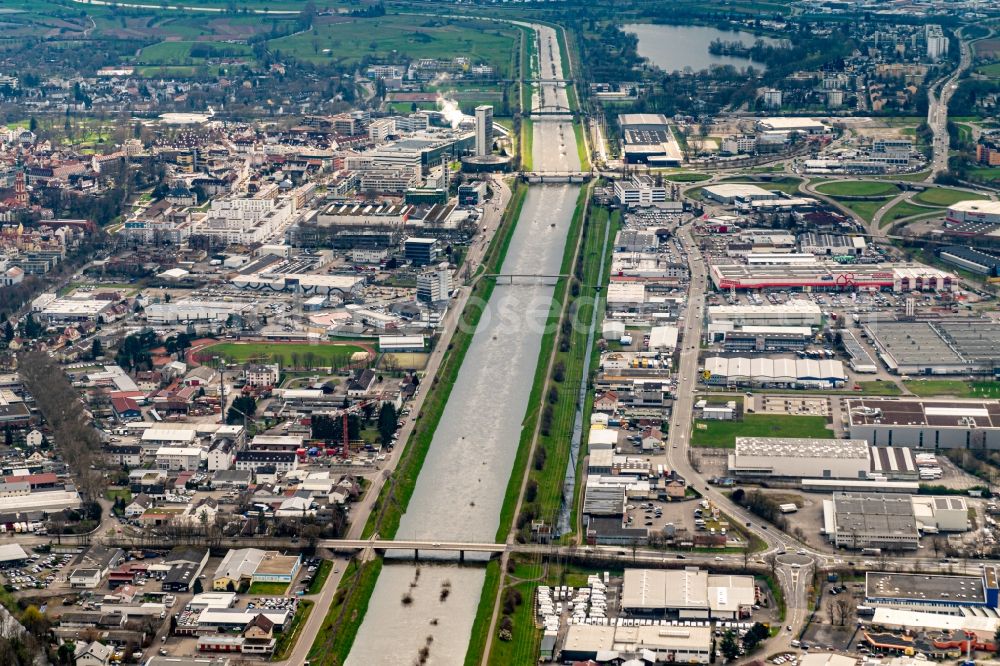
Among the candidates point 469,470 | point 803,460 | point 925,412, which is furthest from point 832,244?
point 469,470

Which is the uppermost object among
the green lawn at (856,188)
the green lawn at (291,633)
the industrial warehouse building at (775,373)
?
the green lawn at (291,633)

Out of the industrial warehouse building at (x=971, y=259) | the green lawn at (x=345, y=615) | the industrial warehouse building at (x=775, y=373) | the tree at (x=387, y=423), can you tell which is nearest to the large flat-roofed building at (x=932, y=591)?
the green lawn at (x=345, y=615)

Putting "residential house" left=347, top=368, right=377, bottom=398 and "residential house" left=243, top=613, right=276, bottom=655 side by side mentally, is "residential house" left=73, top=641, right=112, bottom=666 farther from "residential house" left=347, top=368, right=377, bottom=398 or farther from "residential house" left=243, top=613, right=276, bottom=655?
"residential house" left=347, top=368, right=377, bottom=398

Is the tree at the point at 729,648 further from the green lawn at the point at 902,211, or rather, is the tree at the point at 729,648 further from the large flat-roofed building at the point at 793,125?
the large flat-roofed building at the point at 793,125

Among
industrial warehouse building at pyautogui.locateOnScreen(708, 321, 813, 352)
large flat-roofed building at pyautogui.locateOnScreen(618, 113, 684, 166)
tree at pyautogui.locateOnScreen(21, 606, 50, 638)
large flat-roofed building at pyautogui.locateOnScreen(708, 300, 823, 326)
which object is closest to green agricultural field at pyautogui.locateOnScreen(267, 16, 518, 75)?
large flat-roofed building at pyautogui.locateOnScreen(618, 113, 684, 166)

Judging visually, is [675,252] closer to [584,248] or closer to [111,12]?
[584,248]
